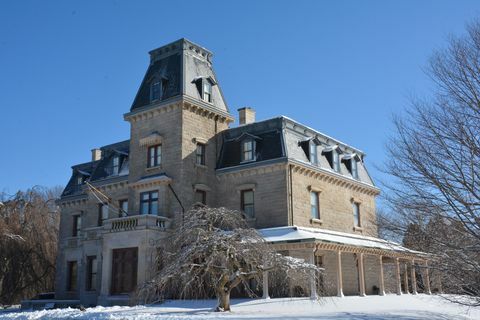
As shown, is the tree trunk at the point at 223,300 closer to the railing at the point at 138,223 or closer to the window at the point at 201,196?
the railing at the point at 138,223

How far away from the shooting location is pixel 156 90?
31297 millimetres

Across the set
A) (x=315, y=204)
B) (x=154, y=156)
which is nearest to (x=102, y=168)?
(x=154, y=156)

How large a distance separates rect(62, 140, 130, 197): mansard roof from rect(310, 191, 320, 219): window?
12117 millimetres

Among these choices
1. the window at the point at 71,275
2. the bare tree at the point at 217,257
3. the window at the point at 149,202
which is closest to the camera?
the bare tree at the point at 217,257

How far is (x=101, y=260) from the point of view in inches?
1177

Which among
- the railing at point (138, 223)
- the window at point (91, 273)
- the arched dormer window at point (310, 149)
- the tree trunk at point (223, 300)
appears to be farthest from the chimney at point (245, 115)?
the tree trunk at point (223, 300)

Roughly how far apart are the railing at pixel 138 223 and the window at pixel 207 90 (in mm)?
7809

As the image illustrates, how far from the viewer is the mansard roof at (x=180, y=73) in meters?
30.3

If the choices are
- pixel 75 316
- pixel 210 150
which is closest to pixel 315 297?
pixel 75 316

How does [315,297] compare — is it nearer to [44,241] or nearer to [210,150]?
[210,150]

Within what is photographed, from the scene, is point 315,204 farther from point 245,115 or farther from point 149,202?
point 149,202

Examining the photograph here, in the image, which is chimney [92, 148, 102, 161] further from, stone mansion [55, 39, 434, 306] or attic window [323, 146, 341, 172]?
attic window [323, 146, 341, 172]

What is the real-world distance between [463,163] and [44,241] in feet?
94.5

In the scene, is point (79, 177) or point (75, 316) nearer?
point (75, 316)
